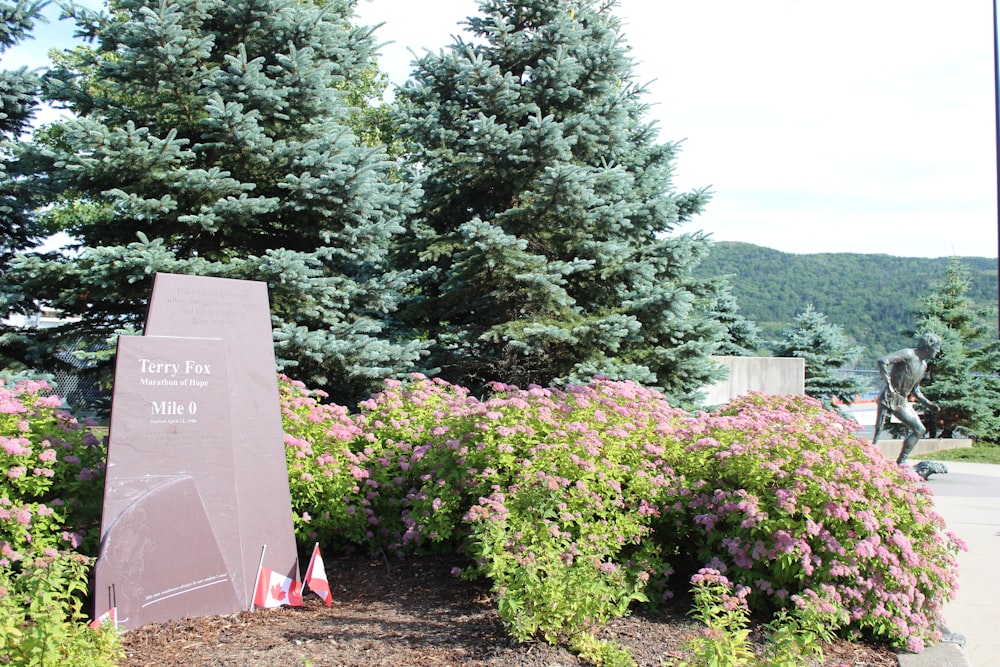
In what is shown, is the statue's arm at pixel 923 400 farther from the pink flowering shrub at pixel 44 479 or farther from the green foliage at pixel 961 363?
the green foliage at pixel 961 363

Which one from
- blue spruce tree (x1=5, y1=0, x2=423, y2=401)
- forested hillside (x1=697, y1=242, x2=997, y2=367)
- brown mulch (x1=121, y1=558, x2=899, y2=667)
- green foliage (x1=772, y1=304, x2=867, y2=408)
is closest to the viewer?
brown mulch (x1=121, y1=558, x2=899, y2=667)

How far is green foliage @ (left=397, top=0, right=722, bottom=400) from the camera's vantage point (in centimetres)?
836

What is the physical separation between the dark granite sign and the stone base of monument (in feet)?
47.0

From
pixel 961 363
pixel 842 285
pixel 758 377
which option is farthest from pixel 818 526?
pixel 842 285

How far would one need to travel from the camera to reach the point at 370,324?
7887 mm

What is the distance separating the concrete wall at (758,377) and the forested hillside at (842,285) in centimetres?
4280

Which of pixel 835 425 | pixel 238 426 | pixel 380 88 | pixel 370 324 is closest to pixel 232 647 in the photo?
pixel 238 426

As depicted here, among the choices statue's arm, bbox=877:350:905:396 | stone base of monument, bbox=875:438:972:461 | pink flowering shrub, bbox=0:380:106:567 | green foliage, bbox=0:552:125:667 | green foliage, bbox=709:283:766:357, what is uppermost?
green foliage, bbox=709:283:766:357

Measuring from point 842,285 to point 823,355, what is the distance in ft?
170

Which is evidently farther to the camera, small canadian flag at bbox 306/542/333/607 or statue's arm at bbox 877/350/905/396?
statue's arm at bbox 877/350/905/396

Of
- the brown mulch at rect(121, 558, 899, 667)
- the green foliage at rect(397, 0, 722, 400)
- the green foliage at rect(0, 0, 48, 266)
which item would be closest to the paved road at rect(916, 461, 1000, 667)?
the brown mulch at rect(121, 558, 899, 667)

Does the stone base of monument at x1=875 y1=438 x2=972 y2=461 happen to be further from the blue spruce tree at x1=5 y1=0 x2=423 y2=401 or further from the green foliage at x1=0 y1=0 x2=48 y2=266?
the green foliage at x1=0 y1=0 x2=48 y2=266

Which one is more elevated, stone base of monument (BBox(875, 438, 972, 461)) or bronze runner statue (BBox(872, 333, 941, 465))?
bronze runner statue (BBox(872, 333, 941, 465))

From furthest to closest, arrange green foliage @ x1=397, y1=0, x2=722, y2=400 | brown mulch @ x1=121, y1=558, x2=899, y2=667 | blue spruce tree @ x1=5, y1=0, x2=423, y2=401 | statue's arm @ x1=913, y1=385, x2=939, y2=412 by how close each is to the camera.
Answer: statue's arm @ x1=913, y1=385, x2=939, y2=412, green foliage @ x1=397, y1=0, x2=722, y2=400, blue spruce tree @ x1=5, y1=0, x2=423, y2=401, brown mulch @ x1=121, y1=558, x2=899, y2=667
